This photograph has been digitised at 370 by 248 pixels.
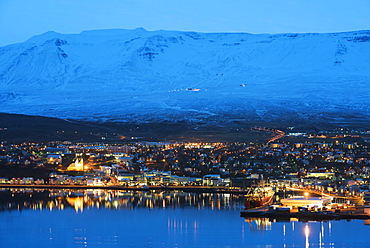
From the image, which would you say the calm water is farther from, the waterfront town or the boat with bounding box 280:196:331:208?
the waterfront town

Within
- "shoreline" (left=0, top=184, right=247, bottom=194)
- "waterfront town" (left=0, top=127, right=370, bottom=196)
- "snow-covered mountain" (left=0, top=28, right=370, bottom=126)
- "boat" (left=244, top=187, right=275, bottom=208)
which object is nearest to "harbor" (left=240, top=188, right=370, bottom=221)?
"boat" (left=244, top=187, right=275, bottom=208)

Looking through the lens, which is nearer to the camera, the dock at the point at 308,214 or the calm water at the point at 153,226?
the calm water at the point at 153,226

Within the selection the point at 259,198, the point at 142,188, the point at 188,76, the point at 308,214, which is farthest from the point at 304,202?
the point at 188,76

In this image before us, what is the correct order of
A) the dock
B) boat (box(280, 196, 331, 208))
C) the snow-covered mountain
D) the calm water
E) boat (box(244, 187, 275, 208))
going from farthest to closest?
→ the snow-covered mountain → boat (box(244, 187, 275, 208)) → boat (box(280, 196, 331, 208)) → the dock → the calm water

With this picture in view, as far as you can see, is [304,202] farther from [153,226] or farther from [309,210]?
[153,226]

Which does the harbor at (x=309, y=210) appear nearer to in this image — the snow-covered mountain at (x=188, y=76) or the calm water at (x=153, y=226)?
the calm water at (x=153, y=226)

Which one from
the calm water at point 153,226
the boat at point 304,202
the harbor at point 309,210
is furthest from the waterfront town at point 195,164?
the calm water at point 153,226

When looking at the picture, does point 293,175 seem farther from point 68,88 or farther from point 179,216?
point 68,88
